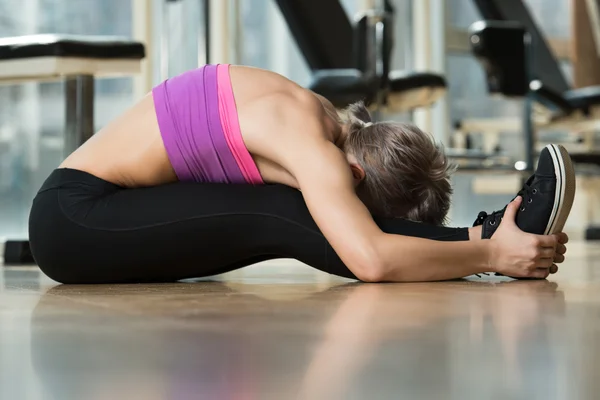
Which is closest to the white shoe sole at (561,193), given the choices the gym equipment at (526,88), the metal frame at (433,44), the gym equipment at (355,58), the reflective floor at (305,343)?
the reflective floor at (305,343)

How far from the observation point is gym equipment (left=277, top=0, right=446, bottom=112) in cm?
332

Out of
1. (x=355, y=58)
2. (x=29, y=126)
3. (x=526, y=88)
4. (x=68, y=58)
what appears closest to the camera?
(x=68, y=58)

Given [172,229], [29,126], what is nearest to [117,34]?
[29,126]

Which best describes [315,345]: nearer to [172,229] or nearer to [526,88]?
[172,229]

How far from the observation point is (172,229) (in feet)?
5.64

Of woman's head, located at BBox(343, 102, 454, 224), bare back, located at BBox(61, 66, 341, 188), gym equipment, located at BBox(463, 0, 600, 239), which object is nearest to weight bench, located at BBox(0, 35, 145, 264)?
bare back, located at BBox(61, 66, 341, 188)

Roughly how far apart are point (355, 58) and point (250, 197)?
79.8 inches

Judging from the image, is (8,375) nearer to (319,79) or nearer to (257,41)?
(319,79)

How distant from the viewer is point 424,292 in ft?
4.97

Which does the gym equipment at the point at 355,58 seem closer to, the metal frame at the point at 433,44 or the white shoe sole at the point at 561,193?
the metal frame at the point at 433,44

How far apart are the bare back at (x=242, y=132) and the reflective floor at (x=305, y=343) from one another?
0.82ft

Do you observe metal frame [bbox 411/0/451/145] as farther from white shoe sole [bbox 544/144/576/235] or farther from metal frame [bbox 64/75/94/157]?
white shoe sole [bbox 544/144/576/235]

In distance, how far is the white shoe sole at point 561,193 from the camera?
5.45 ft

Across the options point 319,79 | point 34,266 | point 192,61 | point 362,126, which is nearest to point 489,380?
point 362,126
